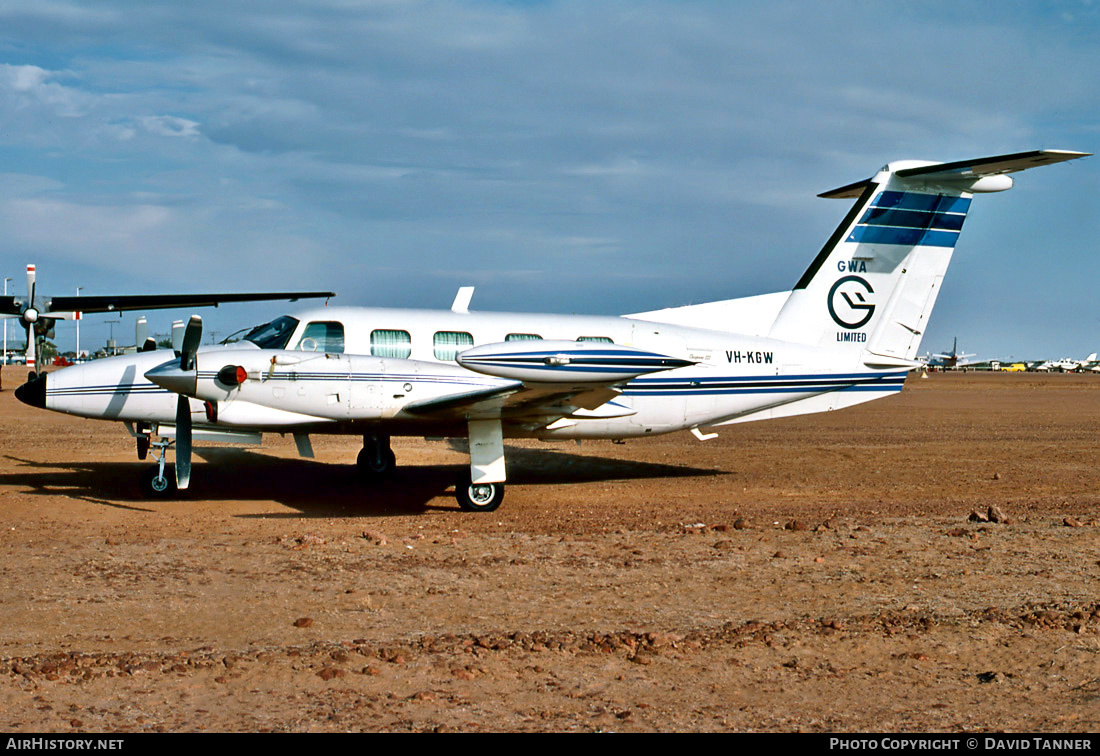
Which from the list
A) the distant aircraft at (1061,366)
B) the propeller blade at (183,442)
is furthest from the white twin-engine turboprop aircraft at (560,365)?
the distant aircraft at (1061,366)

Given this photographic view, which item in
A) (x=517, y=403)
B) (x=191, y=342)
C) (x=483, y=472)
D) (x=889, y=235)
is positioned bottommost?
(x=483, y=472)

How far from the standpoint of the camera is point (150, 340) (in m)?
13.6

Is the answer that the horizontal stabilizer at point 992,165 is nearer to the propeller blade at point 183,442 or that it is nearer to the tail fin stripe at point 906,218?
the tail fin stripe at point 906,218

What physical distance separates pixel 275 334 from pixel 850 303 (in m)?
8.52

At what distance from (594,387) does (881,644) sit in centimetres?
516

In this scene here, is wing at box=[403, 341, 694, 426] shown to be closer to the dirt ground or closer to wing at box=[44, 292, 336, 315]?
the dirt ground

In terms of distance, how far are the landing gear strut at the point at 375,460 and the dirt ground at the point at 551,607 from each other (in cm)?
37

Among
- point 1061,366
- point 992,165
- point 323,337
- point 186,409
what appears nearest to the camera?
point 186,409

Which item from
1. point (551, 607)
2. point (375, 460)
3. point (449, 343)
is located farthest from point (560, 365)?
point (375, 460)

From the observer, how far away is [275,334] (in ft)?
38.7

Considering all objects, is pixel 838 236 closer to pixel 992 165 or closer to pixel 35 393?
pixel 992 165
